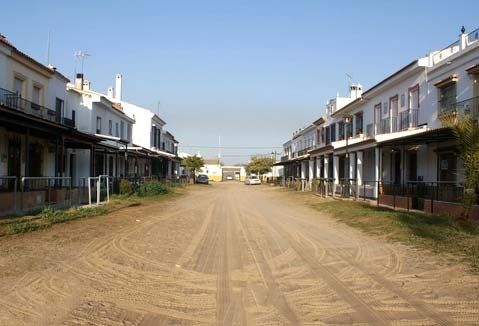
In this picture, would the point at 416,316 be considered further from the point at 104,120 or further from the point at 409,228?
the point at 104,120

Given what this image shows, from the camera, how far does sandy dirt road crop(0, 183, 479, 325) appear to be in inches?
253

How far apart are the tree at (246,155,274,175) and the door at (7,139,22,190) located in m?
86.0

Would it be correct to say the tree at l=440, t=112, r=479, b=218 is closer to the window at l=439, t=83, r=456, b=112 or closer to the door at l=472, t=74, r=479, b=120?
the door at l=472, t=74, r=479, b=120

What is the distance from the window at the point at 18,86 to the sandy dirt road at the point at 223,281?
11677mm

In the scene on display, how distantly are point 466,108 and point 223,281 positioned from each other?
50.6ft

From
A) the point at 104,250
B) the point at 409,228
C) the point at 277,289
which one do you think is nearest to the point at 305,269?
the point at 277,289

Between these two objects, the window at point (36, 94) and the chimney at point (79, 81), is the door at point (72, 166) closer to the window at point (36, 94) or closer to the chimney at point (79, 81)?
the window at point (36, 94)

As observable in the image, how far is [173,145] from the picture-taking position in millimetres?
80000

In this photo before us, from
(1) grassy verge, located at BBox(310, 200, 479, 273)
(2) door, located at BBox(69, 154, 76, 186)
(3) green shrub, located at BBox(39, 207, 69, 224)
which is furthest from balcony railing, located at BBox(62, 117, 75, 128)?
(1) grassy verge, located at BBox(310, 200, 479, 273)

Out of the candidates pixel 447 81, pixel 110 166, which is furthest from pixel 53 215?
pixel 110 166

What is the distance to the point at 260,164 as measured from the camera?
111 m

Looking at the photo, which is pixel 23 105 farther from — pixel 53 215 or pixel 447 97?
pixel 447 97

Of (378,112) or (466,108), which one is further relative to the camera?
(378,112)

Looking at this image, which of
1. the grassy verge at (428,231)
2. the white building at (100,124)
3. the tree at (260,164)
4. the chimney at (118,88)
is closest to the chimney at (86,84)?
the white building at (100,124)
